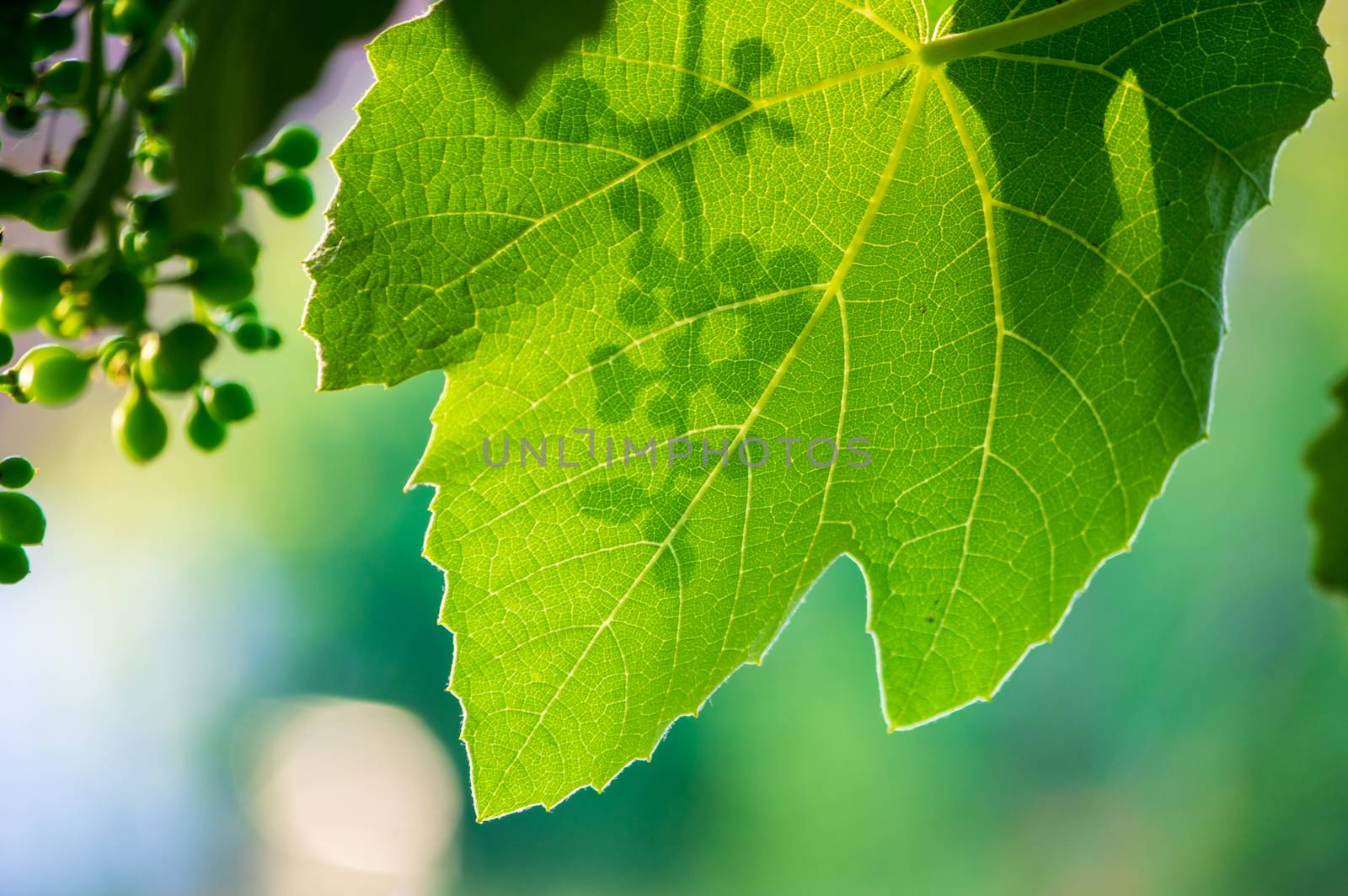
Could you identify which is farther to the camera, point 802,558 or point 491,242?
point 802,558

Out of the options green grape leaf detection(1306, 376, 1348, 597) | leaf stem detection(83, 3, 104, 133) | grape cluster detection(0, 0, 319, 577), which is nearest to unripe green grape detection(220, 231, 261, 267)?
grape cluster detection(0, 0, 319, 577)

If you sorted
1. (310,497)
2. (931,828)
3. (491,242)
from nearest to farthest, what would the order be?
1. (491,242)
2. (310,497)
3. (931,828)

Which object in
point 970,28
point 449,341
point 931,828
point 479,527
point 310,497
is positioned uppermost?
point 970,28

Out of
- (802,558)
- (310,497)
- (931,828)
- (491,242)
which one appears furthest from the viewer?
(931,828)

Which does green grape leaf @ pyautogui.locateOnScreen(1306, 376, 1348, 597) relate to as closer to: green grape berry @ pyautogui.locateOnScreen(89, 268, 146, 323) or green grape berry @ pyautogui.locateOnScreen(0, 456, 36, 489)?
green grape berry @ pyautogui.locateOnScreen(89, 268, 146, 323)

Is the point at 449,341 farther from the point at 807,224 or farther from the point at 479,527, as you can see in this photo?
the point at 807,224

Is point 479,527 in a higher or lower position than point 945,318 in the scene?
lower

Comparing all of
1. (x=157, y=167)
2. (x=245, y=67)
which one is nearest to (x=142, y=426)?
(x=157, y=167)

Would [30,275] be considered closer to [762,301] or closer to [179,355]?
[179,355]

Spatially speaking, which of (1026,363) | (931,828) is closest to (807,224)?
(1026,363)
